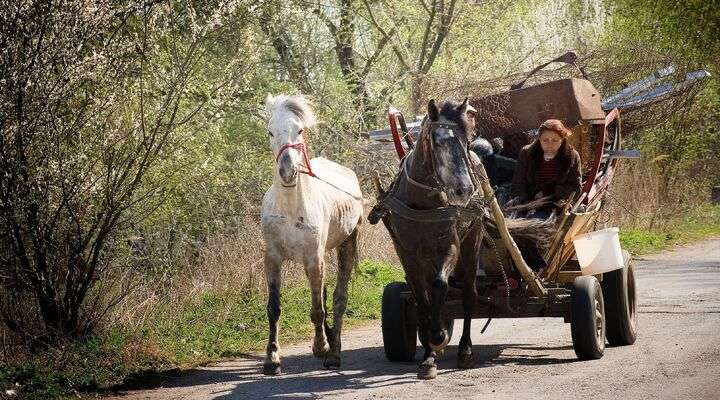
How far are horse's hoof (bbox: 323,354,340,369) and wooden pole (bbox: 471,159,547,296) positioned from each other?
1739 mm

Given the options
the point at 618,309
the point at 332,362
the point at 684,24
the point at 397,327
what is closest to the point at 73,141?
the point at 332,362

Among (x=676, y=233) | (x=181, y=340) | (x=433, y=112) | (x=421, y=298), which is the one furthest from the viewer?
(x=676, y=233)

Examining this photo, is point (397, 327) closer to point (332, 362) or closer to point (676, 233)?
point (332, 362)

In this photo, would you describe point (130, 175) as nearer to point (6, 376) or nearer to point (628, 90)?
point (6, 376)

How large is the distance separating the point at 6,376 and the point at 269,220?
8.13 feet

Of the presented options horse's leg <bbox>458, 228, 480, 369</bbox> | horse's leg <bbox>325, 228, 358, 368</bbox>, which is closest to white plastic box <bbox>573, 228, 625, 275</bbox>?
horse's leg <bbox>458, 228, 480, 369</bbox>

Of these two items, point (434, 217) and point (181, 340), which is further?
point (181, 340)

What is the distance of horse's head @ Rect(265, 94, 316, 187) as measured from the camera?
977cm

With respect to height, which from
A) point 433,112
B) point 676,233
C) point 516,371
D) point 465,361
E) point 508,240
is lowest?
point 516,371

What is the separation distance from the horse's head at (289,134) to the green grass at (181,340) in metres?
2.00

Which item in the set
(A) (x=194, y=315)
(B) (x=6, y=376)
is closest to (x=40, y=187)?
(B) (x=6, y=376)

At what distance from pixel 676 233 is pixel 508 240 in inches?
541

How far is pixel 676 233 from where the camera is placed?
22.6 metres

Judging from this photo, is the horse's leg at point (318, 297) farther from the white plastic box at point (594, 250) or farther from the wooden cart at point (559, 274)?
the white plastic box at point (594, 250)
